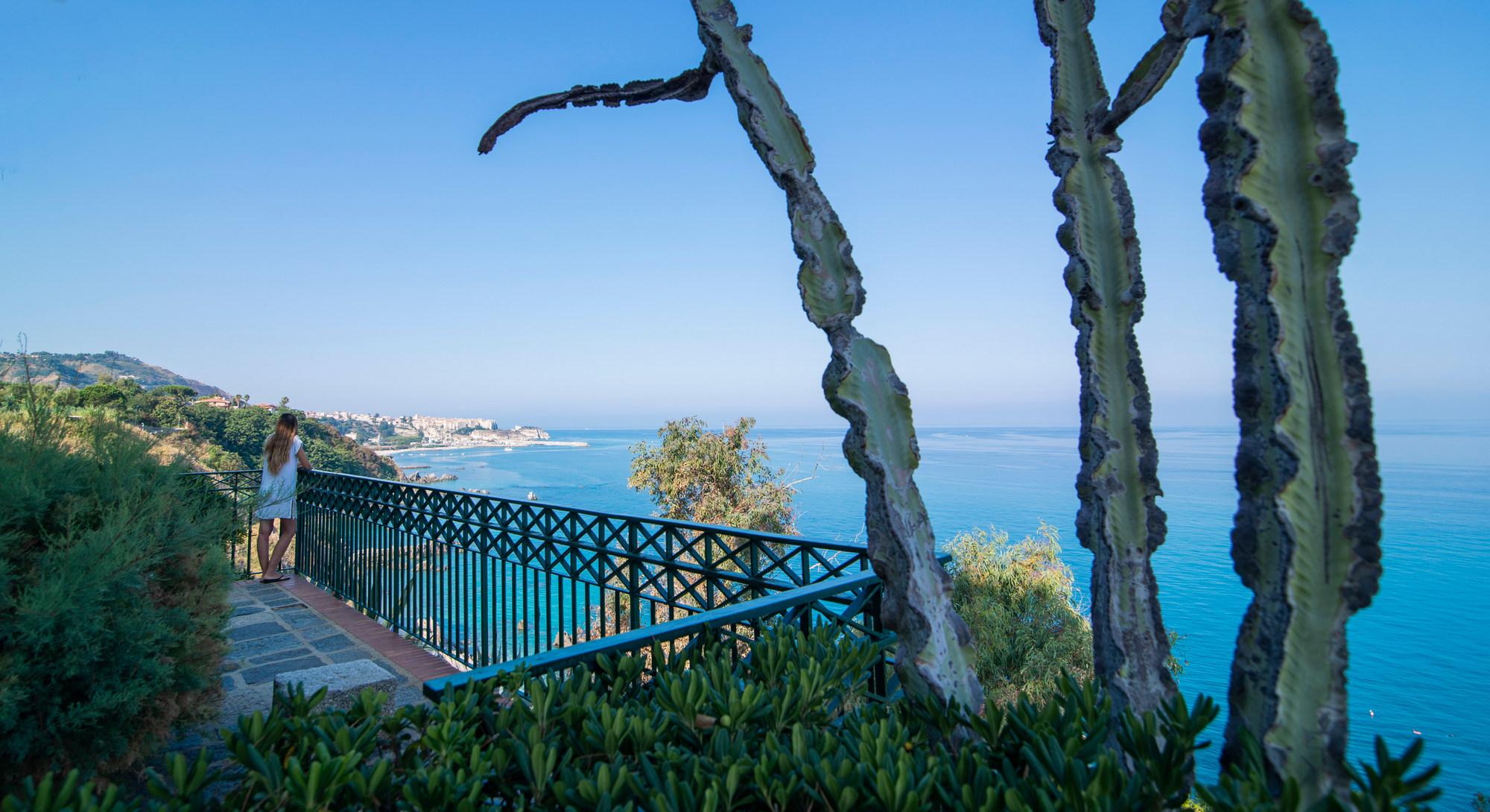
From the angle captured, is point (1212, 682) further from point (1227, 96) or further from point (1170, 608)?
point (1227, 96)

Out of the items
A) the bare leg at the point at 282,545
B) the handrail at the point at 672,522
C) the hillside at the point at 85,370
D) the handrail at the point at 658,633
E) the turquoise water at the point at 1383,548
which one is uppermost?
the hillside at the point at 85,370

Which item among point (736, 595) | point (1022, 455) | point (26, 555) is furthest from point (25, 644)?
point (1022, 455)

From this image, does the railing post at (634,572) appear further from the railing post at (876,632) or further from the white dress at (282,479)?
the white dress at (282,479)

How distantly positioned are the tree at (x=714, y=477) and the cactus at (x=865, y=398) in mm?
14437

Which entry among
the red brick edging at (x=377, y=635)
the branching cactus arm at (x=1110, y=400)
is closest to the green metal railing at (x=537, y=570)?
the red brick edging at (x=377, y=635)

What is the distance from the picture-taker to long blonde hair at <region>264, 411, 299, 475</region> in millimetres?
7059

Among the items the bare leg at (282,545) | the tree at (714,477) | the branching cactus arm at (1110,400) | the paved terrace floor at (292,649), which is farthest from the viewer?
the tree at (714,477)

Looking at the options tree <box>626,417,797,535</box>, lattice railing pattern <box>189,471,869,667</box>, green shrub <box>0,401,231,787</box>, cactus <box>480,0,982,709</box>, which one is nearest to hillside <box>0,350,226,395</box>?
green shrub <box>0,401,231,787</box>

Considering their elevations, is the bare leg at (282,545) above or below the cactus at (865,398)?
below

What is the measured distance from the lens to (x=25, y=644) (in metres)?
2.39

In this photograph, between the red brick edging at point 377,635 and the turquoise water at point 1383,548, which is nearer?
the red brick edging at point 377,635

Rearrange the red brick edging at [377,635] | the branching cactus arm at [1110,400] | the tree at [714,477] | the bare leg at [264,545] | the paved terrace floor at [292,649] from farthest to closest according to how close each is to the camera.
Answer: the tree at [714,477]
the bare leg at [264,545]
the red brick edging at [377,635]
the paved terrace floor at [292,649]
the branching cactus arm at [1110,400]

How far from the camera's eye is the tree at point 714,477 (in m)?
16.5

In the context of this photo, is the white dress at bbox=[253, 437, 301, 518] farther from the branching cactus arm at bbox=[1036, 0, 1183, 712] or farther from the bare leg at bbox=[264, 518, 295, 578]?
the branching cactus arm at bbox=[1036, 0, 1183, 712]
